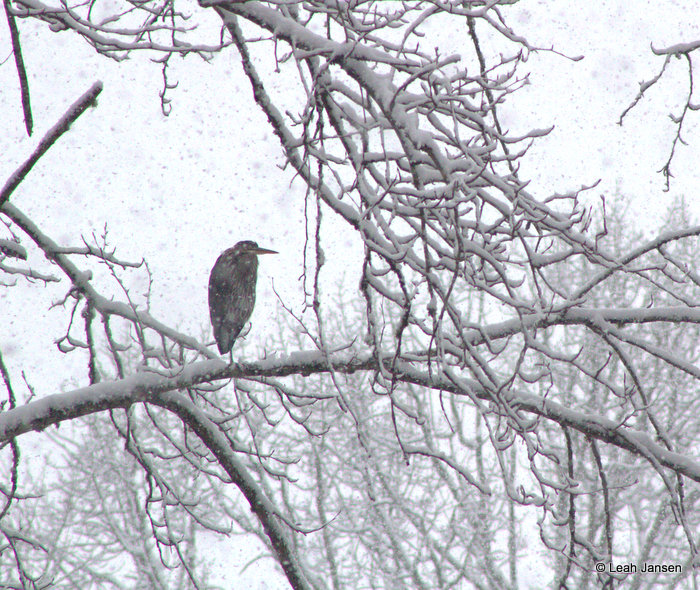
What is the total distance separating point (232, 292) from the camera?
609 centimetres

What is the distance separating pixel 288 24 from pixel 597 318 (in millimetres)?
1746

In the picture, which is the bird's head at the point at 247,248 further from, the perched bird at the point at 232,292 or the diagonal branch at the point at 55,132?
the diagonal branch at the point at 55,132

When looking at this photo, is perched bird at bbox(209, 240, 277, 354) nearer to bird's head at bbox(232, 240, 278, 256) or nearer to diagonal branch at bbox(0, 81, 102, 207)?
bird's head at bbox(232, 240, 278, 256)

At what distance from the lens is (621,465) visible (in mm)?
11359

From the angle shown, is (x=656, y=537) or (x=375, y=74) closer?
(x=375, y=74)

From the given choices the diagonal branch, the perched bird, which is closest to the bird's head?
the perched bird

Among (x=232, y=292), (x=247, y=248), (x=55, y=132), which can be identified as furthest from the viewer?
(x=247, y=248)

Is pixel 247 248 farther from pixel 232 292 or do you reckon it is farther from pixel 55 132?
pixel 55 132

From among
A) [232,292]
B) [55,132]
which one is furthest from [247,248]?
[55,132]

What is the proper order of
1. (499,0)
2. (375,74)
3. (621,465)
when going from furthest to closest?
(621,465) < (499,0) < (375,74)

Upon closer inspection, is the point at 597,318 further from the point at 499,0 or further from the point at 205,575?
the point at 205,575

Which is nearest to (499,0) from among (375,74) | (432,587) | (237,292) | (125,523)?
(375,74)

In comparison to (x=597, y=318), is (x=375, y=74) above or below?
above

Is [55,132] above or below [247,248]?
below
